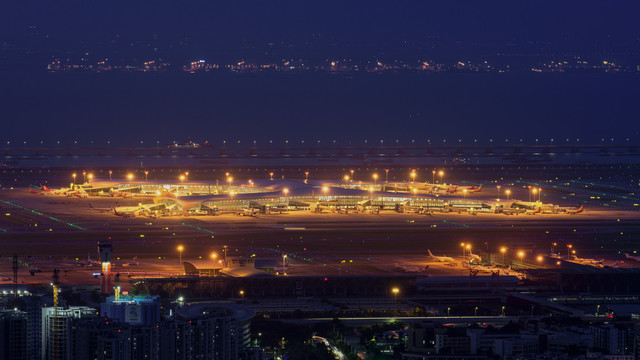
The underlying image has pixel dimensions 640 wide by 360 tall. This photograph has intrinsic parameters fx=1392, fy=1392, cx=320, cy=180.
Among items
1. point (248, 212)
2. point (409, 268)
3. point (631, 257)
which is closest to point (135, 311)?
point (409, 268)

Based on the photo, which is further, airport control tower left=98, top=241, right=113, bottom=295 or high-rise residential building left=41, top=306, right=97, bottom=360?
airport control tower left=98, top=241, right=113, bottom=295

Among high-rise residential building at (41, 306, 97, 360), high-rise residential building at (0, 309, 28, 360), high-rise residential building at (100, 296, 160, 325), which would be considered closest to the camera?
high-rise residential building at (41, 306, 97, 360)

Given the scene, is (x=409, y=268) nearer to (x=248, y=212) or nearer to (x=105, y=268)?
(x=105, y=268)

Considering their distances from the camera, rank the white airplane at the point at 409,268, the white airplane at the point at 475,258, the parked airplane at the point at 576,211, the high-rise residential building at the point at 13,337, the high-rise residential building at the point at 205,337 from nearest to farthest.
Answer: the high-rise residential building at the point at 205,337
the high-rise residential building at the point at 13,337
the white airplane at the point at 409,268
the white airplane at the point at 475,258
the parked airplane at the point at 576,211

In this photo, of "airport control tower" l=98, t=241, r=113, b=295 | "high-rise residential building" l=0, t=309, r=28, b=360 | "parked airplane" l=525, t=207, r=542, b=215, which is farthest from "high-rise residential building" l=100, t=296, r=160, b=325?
"parked airplane" l=525, t=207, r=542, b=215

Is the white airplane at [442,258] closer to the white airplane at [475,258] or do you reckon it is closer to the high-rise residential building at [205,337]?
the white airplane at [475,258]

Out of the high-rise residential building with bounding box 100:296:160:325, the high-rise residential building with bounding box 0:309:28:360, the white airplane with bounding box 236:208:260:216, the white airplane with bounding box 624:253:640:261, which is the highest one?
the white airplane with bounding box 236:208:260:216

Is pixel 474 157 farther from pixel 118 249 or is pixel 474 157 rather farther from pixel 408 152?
pixel 118 249

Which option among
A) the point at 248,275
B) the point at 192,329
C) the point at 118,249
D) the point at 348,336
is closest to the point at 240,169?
the point at 118,249

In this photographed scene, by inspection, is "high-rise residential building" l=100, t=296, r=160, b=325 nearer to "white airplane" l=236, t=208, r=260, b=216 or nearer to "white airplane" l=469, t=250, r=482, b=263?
"white airplane" l=469, t=250, r=482, b=263

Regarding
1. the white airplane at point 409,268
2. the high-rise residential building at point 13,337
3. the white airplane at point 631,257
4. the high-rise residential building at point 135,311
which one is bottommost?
the high-rise residential building at point 13,337

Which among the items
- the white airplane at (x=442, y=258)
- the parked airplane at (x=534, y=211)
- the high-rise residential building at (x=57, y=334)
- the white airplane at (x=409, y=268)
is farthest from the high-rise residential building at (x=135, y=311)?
the parked airplane at (x=534, y=211)
